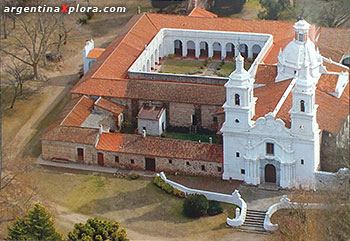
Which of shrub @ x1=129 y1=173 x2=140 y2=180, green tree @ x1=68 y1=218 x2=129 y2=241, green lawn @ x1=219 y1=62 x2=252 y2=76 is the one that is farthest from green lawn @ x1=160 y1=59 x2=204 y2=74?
green tree @ x1=68 y1=218 x2=129 y2=241

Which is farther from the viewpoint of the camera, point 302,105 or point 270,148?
point 270,148

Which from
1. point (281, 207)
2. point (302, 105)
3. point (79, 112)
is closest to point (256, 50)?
point (79, 112)

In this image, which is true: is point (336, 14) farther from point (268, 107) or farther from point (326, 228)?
point (326, 228)

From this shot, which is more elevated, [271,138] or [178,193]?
[271,138]

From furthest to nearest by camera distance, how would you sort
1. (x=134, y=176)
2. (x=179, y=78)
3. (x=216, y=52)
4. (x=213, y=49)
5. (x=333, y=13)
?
(x=333, y=13)
(x=216, y=52)
(x=213, y=49)
(x=179, y=78)
(x=134, y=176)

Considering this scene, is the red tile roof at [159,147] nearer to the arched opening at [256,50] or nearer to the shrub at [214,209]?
the shrub at [214,209]

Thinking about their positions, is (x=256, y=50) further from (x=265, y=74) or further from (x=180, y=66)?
(x=265, y=74)

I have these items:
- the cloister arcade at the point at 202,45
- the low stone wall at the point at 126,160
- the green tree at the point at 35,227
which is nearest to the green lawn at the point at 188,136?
the low stone wall at the point at 126,160
